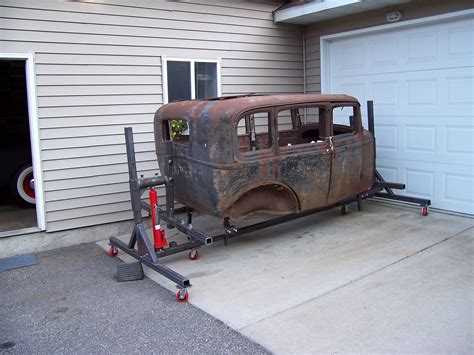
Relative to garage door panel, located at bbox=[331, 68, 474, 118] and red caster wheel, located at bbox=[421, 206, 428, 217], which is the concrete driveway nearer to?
red caster wheel, located at bbox=[421, 206, 428, 217]

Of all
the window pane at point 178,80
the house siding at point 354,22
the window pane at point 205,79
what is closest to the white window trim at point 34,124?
the window pane at point 178,80

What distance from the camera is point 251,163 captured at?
197 inches

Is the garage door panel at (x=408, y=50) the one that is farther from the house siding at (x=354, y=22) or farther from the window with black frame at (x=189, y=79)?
the window with black frame at (x=189, y=79)

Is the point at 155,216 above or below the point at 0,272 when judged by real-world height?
above

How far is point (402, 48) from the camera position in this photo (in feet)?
23.4

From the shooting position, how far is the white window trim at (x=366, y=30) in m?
6.36

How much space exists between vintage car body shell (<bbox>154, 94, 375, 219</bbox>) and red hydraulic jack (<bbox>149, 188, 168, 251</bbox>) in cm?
51

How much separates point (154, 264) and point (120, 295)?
0.42 meters

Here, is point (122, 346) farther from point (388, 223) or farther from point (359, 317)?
point (388, 223)

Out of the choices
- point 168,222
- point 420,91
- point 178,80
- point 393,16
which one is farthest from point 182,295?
point 393,16

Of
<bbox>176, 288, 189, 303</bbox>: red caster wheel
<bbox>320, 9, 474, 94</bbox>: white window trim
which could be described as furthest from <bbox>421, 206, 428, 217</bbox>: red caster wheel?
<bbox>176, 288, 189, 303</bbox>: red caster wheel

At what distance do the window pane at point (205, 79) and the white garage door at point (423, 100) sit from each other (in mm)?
2309

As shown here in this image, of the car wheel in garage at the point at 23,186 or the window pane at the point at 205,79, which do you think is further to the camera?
the car wheel in garage at the point at 23,186

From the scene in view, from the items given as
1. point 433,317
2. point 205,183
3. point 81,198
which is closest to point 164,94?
point 81,198
